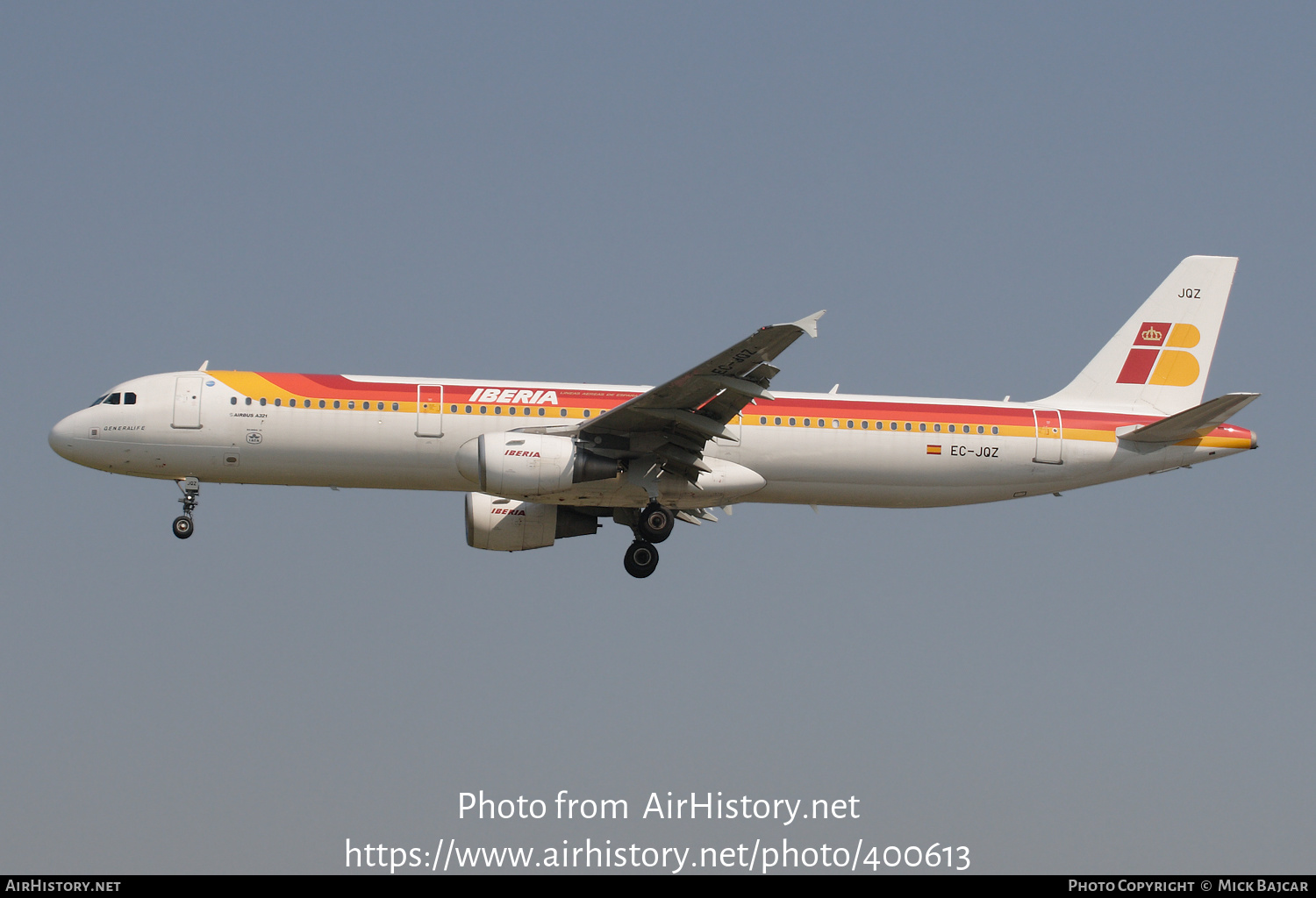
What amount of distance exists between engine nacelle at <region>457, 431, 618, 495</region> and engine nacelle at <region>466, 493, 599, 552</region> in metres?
2.90

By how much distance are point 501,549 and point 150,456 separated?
846 centimetres

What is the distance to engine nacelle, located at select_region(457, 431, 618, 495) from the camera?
3072 centimetres

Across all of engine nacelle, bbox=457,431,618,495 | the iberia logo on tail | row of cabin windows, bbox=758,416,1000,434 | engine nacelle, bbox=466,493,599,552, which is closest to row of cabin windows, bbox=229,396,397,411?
engine nacelle, bbox=457,431,618,495

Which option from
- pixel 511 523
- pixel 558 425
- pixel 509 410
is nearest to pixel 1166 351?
pixel 558 425

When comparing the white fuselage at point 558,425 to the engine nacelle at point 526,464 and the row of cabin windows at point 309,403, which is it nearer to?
the row of cabin windows at point 309,403

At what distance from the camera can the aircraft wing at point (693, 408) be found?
94.3ft

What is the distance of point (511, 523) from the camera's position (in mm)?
34656

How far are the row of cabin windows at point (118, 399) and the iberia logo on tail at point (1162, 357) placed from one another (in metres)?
24.2

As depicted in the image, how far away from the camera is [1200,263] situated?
38.3 metres

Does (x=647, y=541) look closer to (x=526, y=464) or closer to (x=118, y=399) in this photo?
(x=526, y=464)

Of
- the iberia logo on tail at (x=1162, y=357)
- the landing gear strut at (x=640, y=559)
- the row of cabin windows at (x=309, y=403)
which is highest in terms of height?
the iberia logo on tail at (x=1162, y=357)

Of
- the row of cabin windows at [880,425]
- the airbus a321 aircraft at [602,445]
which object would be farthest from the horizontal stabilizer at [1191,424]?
the row of cabin windows at [880,425]

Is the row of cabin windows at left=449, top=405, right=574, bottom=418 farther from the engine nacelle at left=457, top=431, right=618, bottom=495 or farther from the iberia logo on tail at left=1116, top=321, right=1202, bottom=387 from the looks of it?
the iberia logo on tail at left=1116, top=321, right=1202, bottom=387

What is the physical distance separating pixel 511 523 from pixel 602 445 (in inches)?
159
